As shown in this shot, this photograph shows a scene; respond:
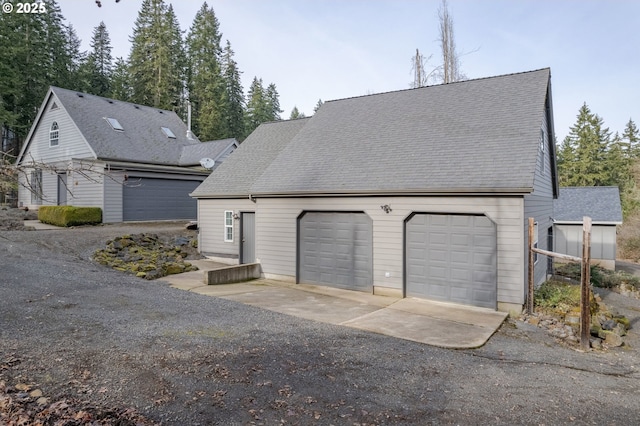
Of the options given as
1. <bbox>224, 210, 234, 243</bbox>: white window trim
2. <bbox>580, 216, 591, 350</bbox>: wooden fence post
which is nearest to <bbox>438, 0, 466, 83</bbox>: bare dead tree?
<bbox>224, 210, 234, 243</bbox>: white window trim

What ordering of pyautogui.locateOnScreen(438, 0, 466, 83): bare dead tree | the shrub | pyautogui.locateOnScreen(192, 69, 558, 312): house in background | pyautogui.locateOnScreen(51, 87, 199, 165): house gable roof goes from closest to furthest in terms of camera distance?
pyautogui.locateOnScreen(192, 69, 558, 312): house in background < the shrub < pyautogui.locateOnScreen(51, 87, 199, 165): house gable roof < pyautogui.locateOnScreen(438, 0, 466, 83): bare dead tree

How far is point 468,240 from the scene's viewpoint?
30.8 feet

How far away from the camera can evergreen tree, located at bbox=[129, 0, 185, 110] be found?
4047 cm

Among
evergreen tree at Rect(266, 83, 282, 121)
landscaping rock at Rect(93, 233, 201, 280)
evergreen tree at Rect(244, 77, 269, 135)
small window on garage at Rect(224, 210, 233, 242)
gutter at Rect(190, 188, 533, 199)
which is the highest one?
evergreen tree at Rect(266, 83, 282, 121)

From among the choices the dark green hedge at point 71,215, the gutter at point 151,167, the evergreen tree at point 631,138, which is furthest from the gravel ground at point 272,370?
the evergreen tree at point 631,138

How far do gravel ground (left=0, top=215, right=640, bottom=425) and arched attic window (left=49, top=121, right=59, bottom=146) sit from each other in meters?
17.7

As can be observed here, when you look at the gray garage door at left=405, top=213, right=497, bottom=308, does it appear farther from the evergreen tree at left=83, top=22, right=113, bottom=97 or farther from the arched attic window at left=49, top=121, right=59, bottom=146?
the evergreen tree at left=83, top=22, right=113, bottom=97

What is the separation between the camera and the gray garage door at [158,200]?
20.2 metres

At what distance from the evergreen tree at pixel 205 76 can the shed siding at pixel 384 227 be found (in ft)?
90.9

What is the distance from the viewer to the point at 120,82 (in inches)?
1676

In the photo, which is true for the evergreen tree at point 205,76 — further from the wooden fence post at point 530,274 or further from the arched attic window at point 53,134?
the wooden fence post at point 530,274

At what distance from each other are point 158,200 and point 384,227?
1518 centimetres

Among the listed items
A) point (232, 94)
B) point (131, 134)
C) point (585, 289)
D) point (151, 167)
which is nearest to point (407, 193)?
point (585, 289)

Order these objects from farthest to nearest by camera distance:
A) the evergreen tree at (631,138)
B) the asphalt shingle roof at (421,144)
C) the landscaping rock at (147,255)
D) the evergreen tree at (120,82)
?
the evergreen tree at (631,138)
the evergreen tree at (120,82)
the landscaping rock at (147,255)
the asphalt shingle roof at (421,144)
